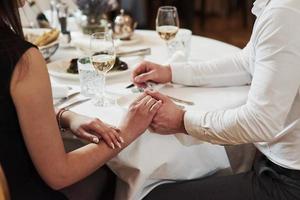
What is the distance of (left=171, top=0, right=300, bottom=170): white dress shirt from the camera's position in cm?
110

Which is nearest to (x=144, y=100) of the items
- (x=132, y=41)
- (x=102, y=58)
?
(x=102, y=58)

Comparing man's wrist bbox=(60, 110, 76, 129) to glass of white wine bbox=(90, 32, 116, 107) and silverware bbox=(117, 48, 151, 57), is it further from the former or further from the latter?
silverware bbox=(117, 48, 151, 57)

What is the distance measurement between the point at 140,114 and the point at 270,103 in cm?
36

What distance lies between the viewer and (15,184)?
3.72 ft

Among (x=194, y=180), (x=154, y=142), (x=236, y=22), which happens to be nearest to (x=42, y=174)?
(x=154, y=142)

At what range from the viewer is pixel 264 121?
45.8 inches

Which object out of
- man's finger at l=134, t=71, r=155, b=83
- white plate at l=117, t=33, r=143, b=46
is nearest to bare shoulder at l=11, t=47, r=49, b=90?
man's finger at l=134, t=71, r=155, b=83

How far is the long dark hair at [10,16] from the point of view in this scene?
99 cm

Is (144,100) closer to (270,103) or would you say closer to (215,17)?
(270,103)

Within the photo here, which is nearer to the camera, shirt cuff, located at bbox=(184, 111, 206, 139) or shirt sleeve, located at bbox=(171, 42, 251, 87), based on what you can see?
shirt cuff, located at bbox=(184, 111, 206, 139)

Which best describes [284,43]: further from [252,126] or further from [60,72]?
[60,72]

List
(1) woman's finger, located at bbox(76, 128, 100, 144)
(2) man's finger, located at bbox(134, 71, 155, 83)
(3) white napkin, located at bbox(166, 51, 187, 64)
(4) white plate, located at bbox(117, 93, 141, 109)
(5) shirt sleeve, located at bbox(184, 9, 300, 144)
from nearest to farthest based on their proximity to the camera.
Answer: (5) shirt sleeve, located at bbox(184, 9, 300, 144)
(1) woman's finger, located at bbox(76, 128, 100, 144)
(4) white plate, located at bbox(117, 93, 141, 109)
(2) man's finger, located at bbox(134, 71, 155, 83)
(3) white napkin, located at bbox(166, 51, 187, 64)

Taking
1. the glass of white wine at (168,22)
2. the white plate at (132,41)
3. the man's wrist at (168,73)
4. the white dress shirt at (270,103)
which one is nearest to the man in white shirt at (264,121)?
the white dress shirt at (270,103)

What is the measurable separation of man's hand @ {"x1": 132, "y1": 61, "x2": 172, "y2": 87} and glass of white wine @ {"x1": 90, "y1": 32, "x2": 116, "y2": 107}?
128mm
